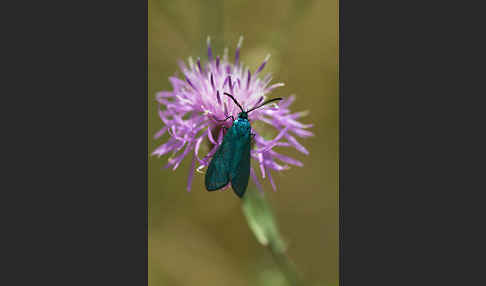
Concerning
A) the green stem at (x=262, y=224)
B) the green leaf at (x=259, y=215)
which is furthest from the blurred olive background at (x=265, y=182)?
the green leaf at (x=259, y=215)

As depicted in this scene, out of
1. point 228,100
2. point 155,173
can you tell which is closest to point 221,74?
point 228,100

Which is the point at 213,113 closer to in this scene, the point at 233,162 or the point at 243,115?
the point at 243,115

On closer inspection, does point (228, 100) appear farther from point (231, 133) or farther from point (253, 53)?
point (253, 53)

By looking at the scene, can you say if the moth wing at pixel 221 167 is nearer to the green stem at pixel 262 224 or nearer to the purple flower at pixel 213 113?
the purple flower at pixel 213 113

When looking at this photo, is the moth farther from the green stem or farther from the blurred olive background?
the blurred olive background

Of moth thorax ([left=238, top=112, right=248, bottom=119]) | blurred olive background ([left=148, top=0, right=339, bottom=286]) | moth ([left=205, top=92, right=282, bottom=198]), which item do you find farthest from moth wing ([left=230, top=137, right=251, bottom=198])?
blurred olive background ([left=148, top=0, right=339, bottom=286])

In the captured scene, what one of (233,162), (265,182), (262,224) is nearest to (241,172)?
(233,162)
